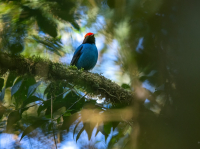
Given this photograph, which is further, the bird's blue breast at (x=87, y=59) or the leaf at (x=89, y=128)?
the bird's blue breast at (x=87, y=59)

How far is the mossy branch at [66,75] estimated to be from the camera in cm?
217

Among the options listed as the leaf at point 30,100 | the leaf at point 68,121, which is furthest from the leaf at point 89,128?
the leaf at point 30,100

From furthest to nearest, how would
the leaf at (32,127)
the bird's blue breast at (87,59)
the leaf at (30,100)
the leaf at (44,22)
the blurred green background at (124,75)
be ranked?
the bird's blue breast at (87,59) → the leaf at (30,100) → the leaf at (32,127) → the leaf at (44,22) → the blurred green background at (124,75)

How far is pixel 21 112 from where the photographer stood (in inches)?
88.5

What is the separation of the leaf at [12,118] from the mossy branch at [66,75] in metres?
0.45

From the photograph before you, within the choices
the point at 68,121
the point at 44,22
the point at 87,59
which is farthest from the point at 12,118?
the point at 87,59

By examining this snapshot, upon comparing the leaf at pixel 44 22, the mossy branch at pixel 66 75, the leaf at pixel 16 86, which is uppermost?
the leaf at pixel 44 22

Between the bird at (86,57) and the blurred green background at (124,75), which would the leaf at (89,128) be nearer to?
the blurred green background at (124,75)

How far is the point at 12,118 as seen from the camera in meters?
2.22

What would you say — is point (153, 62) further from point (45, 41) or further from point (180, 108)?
point (45, 41)

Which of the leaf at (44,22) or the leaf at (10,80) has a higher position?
the leaf at (44,22)

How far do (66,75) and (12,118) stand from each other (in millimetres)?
756

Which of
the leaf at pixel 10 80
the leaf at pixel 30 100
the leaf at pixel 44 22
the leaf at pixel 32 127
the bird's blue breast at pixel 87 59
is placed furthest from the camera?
the bird's blue breast at pixel 87 59

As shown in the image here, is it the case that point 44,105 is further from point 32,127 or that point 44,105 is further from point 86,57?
point 86,57
